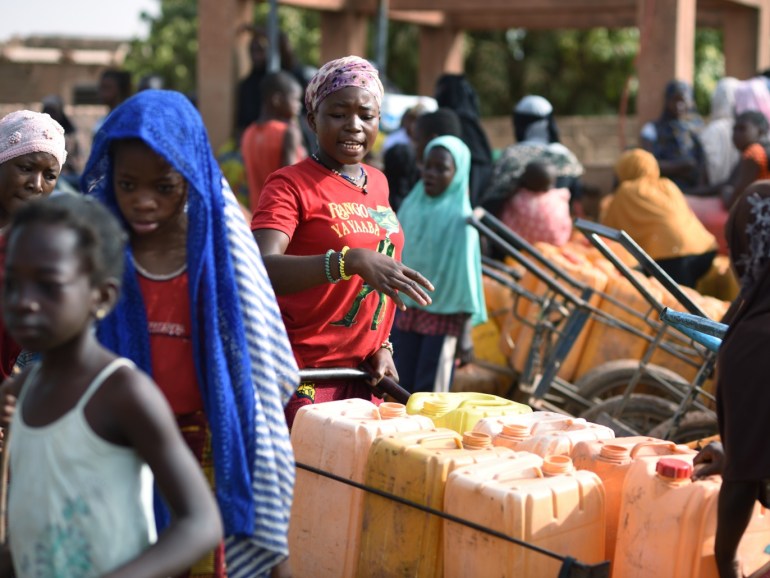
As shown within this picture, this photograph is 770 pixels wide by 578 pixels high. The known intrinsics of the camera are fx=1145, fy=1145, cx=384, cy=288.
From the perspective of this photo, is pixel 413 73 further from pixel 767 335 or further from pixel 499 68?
pixel 767 335

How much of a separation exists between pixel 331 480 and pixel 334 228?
78cm

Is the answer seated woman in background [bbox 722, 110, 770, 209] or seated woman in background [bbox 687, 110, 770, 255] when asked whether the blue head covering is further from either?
seated woman in background [bbox 722, 110, 770, 209]

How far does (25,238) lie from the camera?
1940mm

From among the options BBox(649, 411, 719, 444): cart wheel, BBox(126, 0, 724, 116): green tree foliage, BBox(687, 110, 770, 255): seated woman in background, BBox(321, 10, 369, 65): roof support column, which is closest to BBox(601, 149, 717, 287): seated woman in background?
BBox(687, 110, 770, 255): seated woman in background

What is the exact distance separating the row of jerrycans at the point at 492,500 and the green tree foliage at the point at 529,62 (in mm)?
16894

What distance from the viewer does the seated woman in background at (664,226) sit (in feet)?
27.6

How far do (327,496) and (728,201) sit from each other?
6.91m

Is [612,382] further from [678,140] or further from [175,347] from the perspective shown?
[678,140]

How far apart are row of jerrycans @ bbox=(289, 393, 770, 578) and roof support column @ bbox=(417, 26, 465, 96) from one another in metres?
12.1

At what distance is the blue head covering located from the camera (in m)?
2.40

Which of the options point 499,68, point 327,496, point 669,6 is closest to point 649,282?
point 327,496

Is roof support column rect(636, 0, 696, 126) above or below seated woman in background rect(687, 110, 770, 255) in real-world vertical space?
above

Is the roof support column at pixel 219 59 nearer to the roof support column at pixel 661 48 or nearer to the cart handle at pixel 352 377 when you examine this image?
the roof support column at pixel 661 48

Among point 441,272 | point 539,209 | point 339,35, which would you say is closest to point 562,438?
point 441,272
